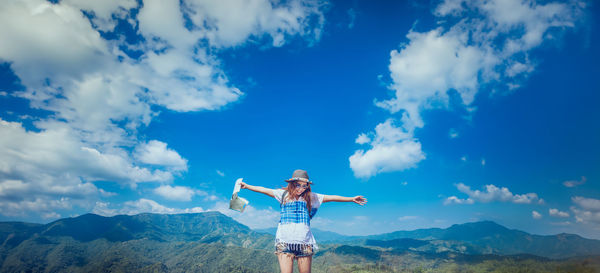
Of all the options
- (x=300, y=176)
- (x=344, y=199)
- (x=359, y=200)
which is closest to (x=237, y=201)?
(x=300, y=176)

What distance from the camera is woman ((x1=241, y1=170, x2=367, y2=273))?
435cm

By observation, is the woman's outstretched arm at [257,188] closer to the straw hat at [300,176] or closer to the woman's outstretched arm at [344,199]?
the straw hat at [300,176]

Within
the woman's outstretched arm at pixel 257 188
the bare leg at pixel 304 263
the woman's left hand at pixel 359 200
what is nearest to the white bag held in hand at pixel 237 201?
the woman's outstretched arm at pixel 257 188

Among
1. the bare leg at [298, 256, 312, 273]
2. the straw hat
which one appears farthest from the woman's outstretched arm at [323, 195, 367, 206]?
the bare leg at [298, 256, 312, 273]

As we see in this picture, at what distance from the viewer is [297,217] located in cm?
466

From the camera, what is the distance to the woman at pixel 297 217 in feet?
14.3

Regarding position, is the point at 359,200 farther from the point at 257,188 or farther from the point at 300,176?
the point at 257,188

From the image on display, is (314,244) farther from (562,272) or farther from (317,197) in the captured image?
(562,272)

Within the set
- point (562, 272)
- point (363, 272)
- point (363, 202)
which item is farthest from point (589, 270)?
point (363, 202)

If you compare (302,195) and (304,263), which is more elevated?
(302,195)

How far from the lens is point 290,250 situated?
4.39 m

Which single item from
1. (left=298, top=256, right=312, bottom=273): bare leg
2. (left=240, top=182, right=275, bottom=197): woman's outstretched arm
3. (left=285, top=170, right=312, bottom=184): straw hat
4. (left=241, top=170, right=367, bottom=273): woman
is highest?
(left=285, top=170, right=312, bottom=184): straw hat

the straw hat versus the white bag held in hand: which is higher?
the straw hat

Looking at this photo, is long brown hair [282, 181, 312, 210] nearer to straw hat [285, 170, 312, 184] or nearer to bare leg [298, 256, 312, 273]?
straw hat [285, 170, 312, 184]
